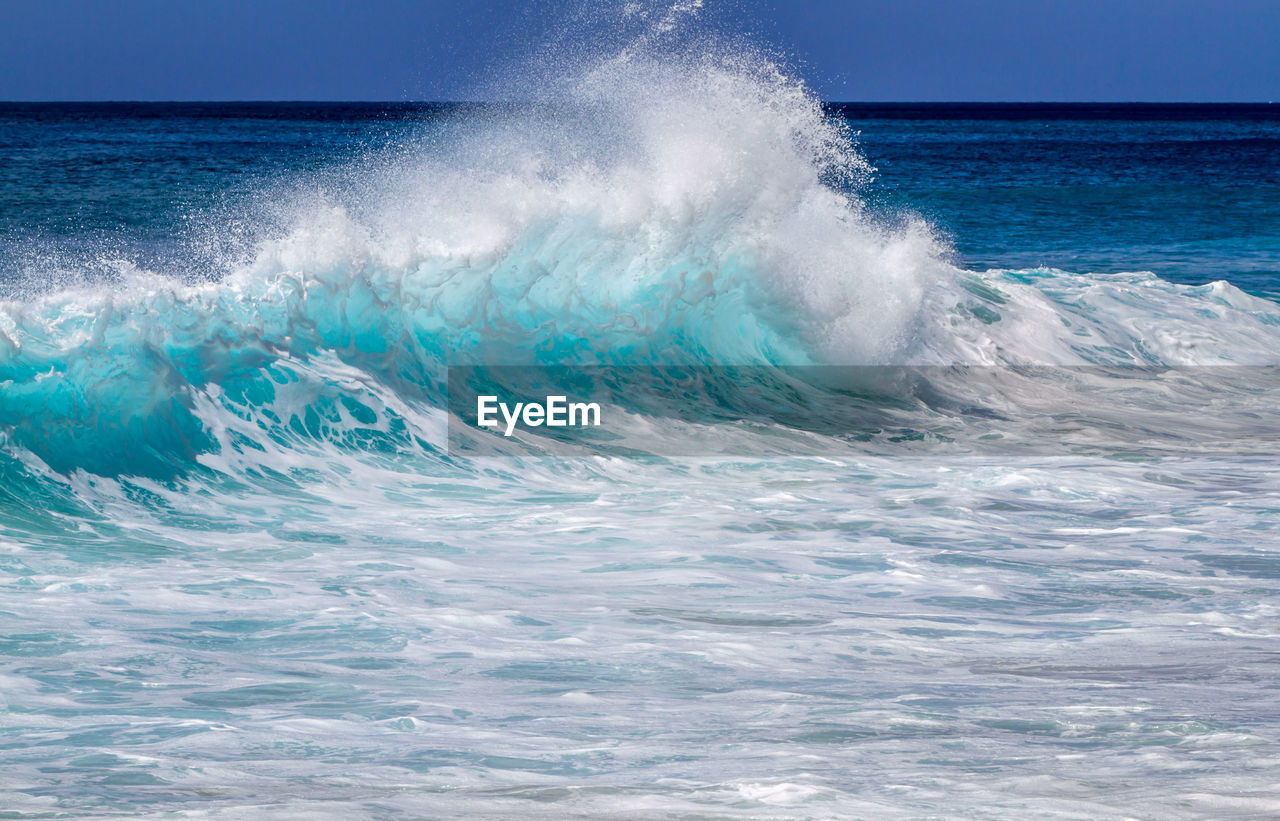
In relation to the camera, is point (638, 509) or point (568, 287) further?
point (568, 287)

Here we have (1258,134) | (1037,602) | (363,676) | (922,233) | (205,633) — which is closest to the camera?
(363,676)

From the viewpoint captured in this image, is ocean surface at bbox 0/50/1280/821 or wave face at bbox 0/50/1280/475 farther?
wave face at bbox 0/50/1280/475

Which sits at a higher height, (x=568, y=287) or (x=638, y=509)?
(x=568, y=287)

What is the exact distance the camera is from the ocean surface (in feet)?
12.1

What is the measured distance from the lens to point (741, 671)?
4480mm

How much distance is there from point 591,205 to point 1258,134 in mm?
70537

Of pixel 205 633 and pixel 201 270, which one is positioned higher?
pixel 201 270

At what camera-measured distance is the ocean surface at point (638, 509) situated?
3678mm

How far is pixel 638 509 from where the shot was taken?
7004 millimetres

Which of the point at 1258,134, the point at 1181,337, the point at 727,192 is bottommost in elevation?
the point at 1181,337

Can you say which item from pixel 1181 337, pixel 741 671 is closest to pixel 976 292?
pixel 1181 337

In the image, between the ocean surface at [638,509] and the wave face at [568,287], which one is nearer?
the ocean surface at [638,509]

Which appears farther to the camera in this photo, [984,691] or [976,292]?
[976,292]

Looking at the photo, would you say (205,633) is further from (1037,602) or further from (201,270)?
(201,270)
